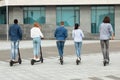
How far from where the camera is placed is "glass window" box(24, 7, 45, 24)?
175 feet

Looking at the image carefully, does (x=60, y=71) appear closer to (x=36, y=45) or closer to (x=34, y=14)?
(x=36, y=45)

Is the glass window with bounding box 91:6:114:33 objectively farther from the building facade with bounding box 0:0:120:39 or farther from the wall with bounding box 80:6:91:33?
the wall with bounding box 80:6:91:33

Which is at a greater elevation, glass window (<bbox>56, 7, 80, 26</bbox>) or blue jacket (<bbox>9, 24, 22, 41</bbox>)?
glass window (<bbox>56, 7, 80, 26</bbox>)

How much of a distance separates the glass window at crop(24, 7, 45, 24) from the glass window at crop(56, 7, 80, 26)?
193cm

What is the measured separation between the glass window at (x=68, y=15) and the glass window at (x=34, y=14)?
1931mm

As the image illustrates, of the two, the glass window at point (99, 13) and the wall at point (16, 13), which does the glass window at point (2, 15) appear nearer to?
the wall at point (16, 13)

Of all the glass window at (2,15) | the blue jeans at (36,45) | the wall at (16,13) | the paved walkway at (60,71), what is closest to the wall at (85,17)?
the wall at (16,13)

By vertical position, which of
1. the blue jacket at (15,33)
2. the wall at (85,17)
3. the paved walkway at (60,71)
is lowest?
the paved walkway at (60,71)

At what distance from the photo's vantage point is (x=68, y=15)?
53438 millimetres

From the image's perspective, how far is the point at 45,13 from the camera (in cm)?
5338

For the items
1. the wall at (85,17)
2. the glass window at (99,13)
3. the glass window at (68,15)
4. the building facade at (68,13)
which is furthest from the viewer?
the glass window at (68,15)

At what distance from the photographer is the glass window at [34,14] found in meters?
53.5

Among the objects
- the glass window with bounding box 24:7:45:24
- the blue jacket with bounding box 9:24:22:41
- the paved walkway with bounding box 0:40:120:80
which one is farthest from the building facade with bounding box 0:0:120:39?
the paved walkway with bounding box 0:40:120:80

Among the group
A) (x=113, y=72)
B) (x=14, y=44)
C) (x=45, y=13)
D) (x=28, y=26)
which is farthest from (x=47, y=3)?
(x=113, y=72)
